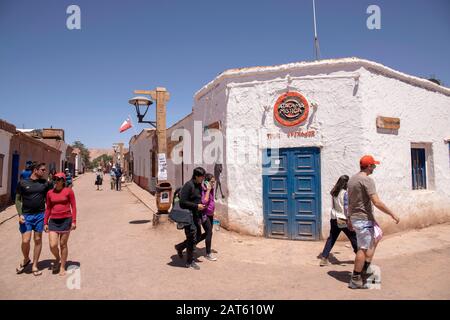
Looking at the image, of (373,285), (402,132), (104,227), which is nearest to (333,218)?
(373,285)

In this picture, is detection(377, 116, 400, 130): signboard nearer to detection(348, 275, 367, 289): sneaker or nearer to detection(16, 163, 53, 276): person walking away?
detection(348, 275, 367, 289): sneaker

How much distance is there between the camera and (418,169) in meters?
8.16

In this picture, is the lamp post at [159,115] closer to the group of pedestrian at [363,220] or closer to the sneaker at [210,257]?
the sneaker at [210,257]

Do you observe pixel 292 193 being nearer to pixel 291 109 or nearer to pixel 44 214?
pixel 291 109

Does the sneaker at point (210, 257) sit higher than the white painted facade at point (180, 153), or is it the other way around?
the white painted facade at point (180, 153)

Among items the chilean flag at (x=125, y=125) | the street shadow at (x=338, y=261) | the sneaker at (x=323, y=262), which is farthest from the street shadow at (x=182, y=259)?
the chilean flag at (x=125, y=125)

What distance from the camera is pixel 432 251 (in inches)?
227

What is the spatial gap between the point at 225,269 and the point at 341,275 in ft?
5.87

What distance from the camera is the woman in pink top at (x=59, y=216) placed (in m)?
4.46

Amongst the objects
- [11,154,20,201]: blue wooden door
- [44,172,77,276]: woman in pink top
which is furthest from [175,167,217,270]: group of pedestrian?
[11,154,20,201]: blue wooden door

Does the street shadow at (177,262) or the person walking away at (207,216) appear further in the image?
the person walking away at (207,216)

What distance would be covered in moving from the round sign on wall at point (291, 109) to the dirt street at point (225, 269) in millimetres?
2768

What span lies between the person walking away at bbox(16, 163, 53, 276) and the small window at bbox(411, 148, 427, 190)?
8.52m
